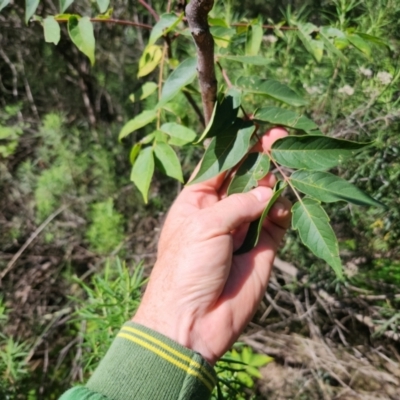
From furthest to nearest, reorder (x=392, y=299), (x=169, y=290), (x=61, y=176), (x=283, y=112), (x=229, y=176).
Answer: (x=61, y=176) → (x=392, y=299) → (x=229, y=176) → (x=169, y=290) → (x=283, y=112)

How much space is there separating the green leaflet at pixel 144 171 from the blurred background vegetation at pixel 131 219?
261 millimetres

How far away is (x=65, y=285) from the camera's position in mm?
2494

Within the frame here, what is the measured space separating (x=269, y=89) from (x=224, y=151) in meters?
0.22

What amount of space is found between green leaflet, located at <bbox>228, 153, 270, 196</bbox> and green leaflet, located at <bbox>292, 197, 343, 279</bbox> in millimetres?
142

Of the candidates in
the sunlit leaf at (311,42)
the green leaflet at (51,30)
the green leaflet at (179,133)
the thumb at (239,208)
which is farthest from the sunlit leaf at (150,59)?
the thumb at (239,208)

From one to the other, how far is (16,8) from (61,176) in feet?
3.38

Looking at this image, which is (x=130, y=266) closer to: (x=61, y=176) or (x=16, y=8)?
(x=61, y=176)

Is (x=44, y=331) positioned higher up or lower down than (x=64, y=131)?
lower down

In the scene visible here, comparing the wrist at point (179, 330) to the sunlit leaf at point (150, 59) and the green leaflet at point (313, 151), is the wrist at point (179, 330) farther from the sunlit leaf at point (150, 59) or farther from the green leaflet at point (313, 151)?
the sunlit leaf at point (150, 59)

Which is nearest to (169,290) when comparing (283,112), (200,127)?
(283,112)

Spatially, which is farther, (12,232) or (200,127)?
(12,232)

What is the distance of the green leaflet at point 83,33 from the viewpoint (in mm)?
1148

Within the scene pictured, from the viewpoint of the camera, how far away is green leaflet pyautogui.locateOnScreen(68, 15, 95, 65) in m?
1.15

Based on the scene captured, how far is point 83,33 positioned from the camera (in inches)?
45.5
